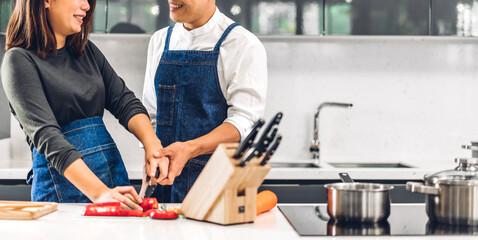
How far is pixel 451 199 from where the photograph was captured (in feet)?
4.46

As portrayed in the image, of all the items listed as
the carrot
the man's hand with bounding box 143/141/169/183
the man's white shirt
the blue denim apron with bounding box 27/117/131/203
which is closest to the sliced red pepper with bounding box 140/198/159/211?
the man's hand with bounding box 143/141/169/183

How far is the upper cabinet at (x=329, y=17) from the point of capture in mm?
2988

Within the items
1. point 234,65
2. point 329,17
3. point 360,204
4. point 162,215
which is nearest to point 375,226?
point 360,204

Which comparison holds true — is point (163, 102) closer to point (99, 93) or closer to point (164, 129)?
point (164, 129)

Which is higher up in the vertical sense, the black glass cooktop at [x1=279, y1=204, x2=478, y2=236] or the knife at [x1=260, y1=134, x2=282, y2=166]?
the knife at [x1=260, y1=134, x2=282, y2=166]

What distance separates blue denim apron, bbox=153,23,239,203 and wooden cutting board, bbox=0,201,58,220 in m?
0.62

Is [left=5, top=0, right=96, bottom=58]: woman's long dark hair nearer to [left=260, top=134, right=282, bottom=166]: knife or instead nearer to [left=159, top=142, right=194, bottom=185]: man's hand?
[left=159, top=142, right=194, bottom=185]: man's hand

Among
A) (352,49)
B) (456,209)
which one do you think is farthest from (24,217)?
(352,49)

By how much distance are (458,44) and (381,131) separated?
27.9 inches

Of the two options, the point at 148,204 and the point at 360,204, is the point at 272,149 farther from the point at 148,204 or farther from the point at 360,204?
the point at 148,204

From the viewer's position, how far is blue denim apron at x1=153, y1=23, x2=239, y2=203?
2004 millimetres

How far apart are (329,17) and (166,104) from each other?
1.29m

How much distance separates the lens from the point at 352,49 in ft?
11.1

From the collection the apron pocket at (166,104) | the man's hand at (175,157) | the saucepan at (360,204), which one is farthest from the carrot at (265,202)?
the apron pocket at (166,104)
